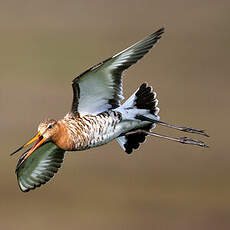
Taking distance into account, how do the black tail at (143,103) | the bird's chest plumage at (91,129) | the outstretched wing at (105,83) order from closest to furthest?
1. the outstretched wing at (105,83)
2. the bird's chest plumage at (91,129)
3. the black tail at (143,103)

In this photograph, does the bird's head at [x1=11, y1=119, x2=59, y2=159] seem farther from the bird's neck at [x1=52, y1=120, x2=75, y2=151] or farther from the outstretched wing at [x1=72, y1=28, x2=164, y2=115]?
the outstretched wing at [x1=72, y1=28, x2=164, y2=115]

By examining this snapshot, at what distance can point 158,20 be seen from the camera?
2150 centimetres

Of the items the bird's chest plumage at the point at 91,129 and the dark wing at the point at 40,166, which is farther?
the dark wing at the point at 40,166

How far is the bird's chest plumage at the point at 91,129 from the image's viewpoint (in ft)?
27.6

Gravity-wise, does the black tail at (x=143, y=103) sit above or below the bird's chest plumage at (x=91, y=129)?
above

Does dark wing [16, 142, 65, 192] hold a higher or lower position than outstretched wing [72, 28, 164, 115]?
lower

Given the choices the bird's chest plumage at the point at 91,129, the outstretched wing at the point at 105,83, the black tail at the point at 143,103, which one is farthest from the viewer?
the black tail at the point at 143,103

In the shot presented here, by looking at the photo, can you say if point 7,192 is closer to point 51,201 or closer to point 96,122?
point 51,201

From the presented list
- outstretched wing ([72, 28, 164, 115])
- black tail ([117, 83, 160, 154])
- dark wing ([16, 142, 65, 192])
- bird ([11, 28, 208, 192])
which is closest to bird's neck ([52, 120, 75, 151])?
bird ([11, 28, 208, 192])

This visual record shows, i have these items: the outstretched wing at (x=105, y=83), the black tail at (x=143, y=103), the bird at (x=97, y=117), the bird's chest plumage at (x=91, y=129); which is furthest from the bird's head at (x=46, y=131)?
the black tail at (x=143, y=103)

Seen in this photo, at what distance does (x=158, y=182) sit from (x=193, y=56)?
21.8ft

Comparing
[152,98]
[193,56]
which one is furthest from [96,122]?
[193,56]

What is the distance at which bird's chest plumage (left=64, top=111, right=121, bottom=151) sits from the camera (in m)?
8.40

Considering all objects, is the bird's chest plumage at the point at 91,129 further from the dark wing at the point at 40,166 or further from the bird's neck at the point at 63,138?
the dark wing at the point at 40,166
